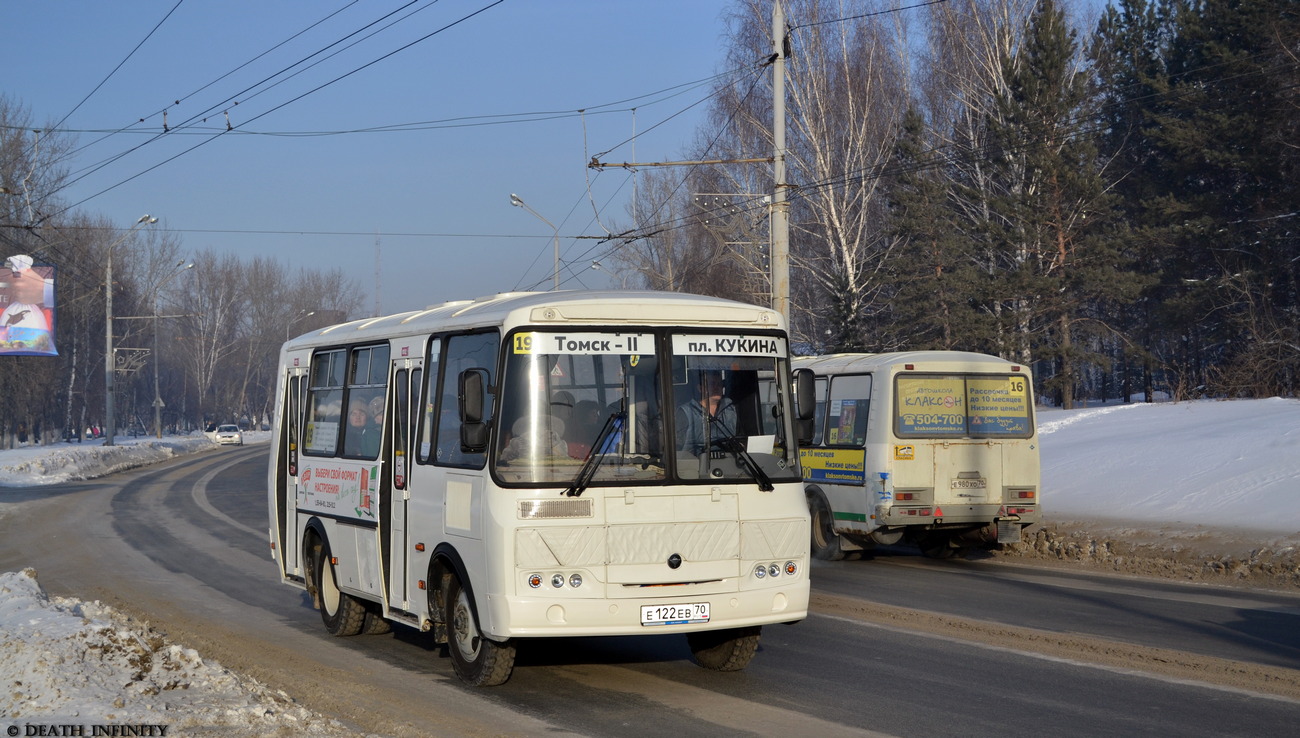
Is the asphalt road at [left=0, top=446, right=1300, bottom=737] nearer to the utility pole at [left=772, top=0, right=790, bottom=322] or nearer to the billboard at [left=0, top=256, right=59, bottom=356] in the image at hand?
the utility pole at [left=772, top=0, right=790, bottom=322]

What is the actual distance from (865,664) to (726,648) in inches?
41.8

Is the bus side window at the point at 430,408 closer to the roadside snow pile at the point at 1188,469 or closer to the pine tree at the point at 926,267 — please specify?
the roadside snow pile at the point at 1188,469

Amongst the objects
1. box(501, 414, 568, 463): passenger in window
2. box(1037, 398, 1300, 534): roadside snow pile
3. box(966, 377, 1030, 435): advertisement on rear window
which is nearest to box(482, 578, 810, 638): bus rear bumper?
box(501, 414, 568, 463): passenger in window

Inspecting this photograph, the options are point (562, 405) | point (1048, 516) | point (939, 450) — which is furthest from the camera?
point (1048, 516)

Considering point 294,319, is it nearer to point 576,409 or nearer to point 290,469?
point 290,469

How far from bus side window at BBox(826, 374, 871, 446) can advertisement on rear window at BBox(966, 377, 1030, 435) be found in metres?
1.34

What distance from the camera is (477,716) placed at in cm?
779

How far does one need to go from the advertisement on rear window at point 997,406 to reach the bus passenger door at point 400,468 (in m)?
8.83

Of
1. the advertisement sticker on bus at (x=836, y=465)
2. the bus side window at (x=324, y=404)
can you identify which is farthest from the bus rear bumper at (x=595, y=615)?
the advertisement sticker on bus at (x=836, y=465)

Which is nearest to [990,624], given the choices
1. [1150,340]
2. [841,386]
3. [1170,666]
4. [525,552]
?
[1170,666]

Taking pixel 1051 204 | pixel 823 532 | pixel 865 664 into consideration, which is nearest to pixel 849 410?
pixel 823 532

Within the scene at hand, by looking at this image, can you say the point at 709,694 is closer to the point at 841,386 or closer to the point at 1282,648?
the point at 1282,648

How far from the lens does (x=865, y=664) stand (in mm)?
9312

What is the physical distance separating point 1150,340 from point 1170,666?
48052mm
